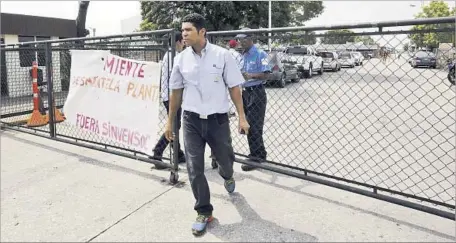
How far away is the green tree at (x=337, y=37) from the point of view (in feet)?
11.1

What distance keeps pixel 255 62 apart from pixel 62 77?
5.61 meters

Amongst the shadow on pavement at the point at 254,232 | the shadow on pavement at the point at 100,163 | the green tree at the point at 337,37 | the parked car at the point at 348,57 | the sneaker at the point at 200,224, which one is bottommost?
the shadow on pavement at the point at 254,232

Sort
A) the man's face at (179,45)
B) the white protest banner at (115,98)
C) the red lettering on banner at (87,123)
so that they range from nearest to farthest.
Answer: the white protest banner at (115,98), the man's face at (179,45), the red lettering on banner at (87,123)

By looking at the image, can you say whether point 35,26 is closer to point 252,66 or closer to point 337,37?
point 252,66

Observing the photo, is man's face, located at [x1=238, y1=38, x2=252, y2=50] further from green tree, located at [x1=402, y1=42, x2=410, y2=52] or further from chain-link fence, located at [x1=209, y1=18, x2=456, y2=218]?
green tree, located at [x1=402, y1=42, x2=410, y2=52]

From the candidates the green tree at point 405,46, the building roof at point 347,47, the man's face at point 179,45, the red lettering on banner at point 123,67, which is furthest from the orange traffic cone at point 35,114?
the green tree at point 405,46

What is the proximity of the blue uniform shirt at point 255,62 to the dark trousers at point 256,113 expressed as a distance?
0.37 ft

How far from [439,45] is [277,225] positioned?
2.02 m

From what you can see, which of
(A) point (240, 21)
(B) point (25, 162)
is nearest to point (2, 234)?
(B) point (25, 162)

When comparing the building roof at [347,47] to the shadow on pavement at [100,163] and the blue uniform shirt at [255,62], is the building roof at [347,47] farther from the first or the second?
the shadow on pavement at [100,163]

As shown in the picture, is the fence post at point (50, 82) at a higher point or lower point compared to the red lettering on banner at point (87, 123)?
higher

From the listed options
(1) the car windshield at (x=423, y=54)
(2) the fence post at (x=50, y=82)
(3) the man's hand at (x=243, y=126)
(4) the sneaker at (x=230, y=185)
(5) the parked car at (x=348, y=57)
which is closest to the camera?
(1) the car windshield at (x=423, y=54)

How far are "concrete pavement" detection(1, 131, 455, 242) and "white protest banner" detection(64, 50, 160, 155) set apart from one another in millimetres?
516

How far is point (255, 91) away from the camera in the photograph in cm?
464
